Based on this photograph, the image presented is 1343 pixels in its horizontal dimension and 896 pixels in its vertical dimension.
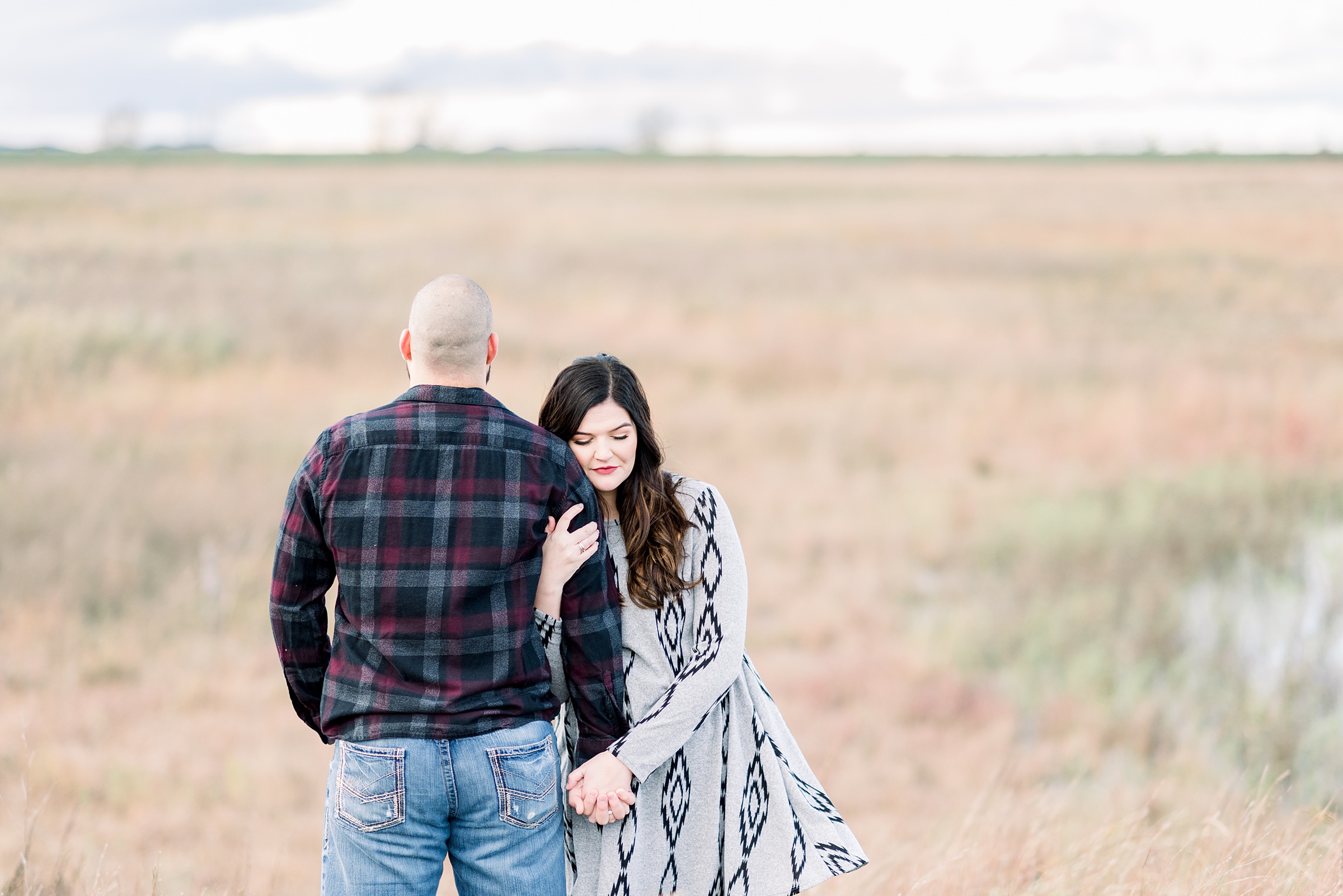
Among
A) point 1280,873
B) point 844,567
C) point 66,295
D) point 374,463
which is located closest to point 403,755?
point 374,463

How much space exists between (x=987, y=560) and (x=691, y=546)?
7472 millimetres

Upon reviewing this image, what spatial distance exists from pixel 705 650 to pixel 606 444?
50cm

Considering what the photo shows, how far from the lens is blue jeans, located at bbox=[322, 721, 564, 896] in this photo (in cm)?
202

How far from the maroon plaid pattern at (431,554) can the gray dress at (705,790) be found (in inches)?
12.1

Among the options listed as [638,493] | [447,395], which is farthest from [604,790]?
[447,395]

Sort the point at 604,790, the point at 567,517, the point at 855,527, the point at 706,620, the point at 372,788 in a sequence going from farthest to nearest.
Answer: the point at 855,527, the point at 706,620, the point at 604,790, the point at 567,517, the point at 372,788

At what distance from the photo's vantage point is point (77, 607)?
7.63m

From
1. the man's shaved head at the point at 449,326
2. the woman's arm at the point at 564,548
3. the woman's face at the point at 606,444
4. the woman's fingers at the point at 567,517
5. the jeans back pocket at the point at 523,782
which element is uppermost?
the man's shaved head at the point at 449,326

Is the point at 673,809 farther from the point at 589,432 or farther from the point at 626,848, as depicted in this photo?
the point at 589,432

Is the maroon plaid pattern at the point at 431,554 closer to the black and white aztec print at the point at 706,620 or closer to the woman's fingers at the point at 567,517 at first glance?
the woman's fingers at the point at 567,517

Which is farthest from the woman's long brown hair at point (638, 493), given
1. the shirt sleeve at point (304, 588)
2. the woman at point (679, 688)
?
the shirt sleeve at point (304, 588)

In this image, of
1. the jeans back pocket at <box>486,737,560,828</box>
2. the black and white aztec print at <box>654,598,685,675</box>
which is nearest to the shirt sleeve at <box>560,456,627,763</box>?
the black and white aztec print at <box>654,598,685,675</box>

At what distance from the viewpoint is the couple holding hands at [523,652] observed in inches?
80.2

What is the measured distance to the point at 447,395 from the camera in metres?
2.10
